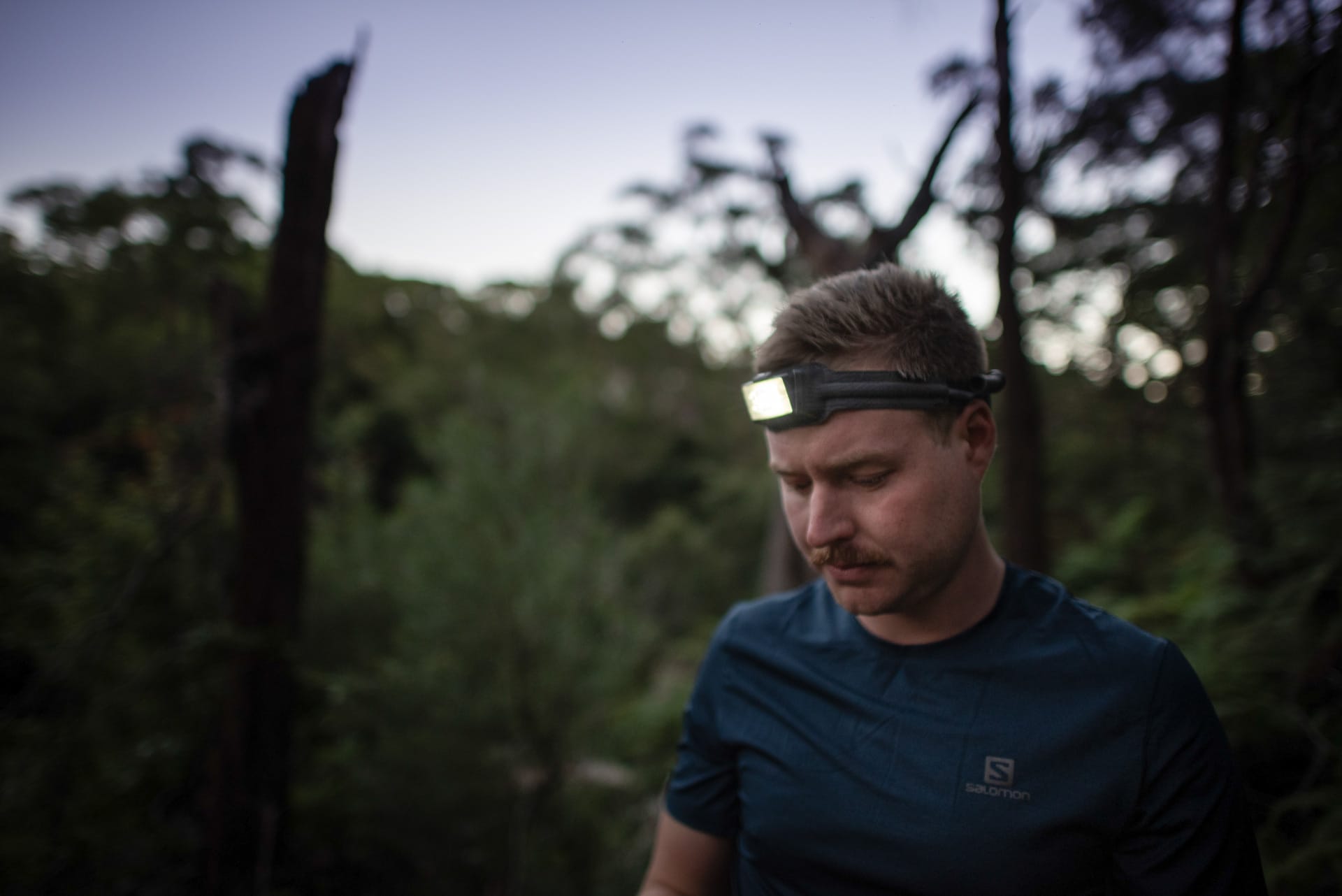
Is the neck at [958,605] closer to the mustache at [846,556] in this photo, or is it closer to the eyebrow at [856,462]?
the mustache at [846,556]

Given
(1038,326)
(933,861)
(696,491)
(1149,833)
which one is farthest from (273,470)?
(696,491)

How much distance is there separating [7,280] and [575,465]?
22.9 feet

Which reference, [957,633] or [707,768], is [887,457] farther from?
[707,768]

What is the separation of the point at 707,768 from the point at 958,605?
0.72 m

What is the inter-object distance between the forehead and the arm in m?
0.96

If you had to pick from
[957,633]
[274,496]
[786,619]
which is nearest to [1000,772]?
[957,633]

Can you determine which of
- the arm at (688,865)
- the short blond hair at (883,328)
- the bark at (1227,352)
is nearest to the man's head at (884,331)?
the short blond hair at (883,328)

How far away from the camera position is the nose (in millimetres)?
1311

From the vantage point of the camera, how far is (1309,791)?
2.43 metres

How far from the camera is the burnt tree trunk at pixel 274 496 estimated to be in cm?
374

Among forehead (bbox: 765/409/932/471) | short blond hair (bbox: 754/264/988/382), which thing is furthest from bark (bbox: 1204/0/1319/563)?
forehead (bbox: 765/409/932/471)

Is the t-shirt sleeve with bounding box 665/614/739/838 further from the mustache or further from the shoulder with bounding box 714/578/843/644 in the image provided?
the mustache

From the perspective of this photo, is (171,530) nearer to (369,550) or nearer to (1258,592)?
(369,550)

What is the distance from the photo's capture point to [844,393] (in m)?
1.33
